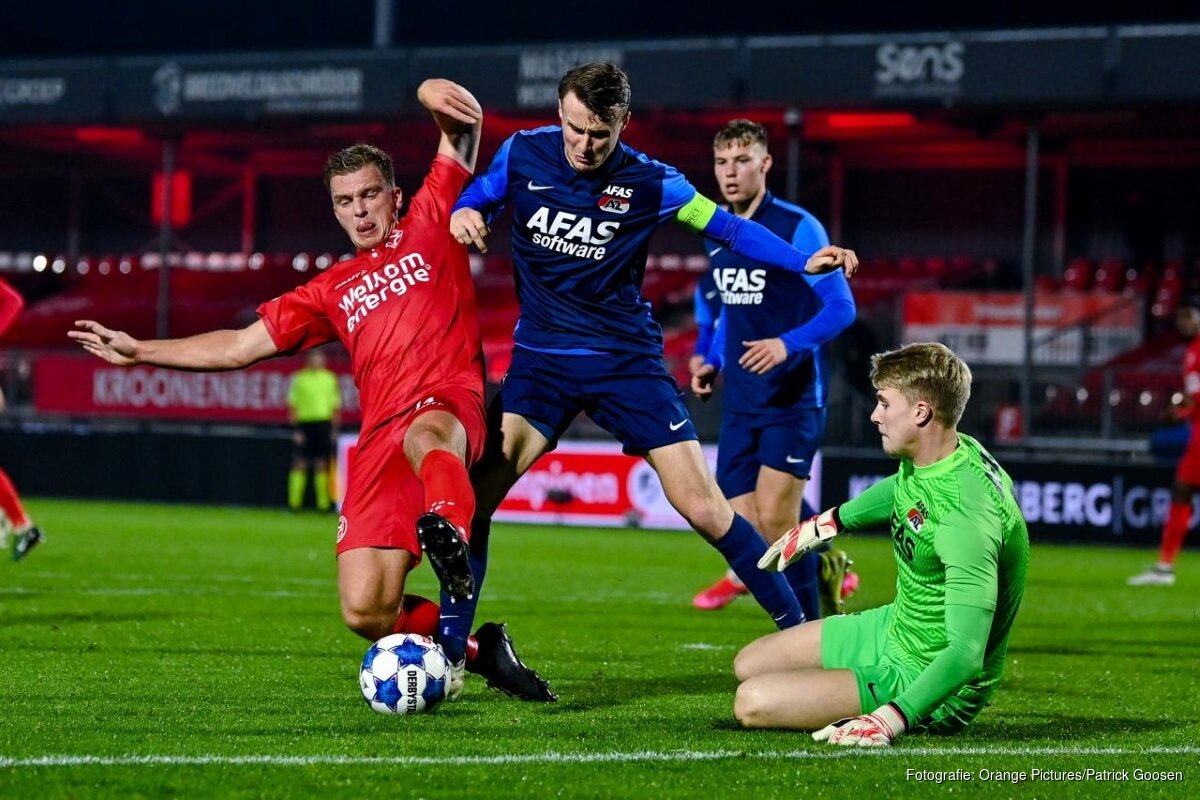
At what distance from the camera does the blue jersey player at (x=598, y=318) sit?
655 centimetres

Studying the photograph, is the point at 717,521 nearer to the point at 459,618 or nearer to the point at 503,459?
the point at 503,459

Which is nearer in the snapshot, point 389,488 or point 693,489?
point 389,488

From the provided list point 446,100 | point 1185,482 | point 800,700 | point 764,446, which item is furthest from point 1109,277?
point 800,700

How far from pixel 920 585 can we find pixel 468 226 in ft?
6.57

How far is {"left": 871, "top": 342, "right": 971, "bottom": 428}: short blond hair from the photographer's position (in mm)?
5348

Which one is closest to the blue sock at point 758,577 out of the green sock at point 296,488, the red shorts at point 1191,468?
the red shorts at point 1191,468

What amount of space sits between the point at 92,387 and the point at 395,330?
60.0 feet

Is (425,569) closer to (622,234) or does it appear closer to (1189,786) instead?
(622,234)

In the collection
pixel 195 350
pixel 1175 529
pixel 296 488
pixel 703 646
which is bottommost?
pixel 296 488

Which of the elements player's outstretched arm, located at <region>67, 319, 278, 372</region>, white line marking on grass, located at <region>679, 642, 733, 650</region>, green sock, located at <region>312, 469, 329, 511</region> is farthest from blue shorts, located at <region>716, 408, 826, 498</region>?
green sock, located at <region>312, 469, 329, 511</region>

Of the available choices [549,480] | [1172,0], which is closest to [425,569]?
[549,480]

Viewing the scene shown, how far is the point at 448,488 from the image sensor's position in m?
5.75

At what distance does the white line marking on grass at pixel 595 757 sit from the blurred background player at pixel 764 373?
2930 millimetres

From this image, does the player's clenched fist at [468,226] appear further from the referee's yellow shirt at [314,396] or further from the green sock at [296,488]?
the green sock at [296,488]
